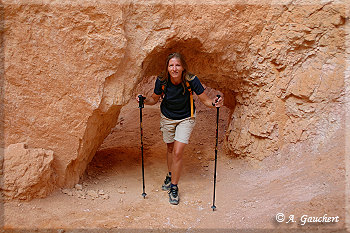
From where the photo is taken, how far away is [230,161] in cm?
490

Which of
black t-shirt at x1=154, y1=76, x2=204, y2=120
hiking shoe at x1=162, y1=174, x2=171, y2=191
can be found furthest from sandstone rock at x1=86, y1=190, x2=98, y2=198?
black t-shirt at x1=154, y1=76, x2=204, y2=120

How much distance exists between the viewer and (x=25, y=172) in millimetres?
3162

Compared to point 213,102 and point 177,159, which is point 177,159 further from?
point 213,102

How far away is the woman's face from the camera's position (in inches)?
142

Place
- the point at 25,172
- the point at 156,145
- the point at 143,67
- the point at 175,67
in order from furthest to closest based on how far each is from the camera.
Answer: the point at 156,145, the point at 143,67, the point at 175,67, the point at 25,172

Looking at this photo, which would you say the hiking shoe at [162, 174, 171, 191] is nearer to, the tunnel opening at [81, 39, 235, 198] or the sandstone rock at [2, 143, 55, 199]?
the tunnel opening at [81, 39, 235, 198]

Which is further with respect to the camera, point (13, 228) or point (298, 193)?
point (298, 193)

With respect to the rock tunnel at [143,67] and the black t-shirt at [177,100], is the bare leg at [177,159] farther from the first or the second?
the rock tunnel at [143,67]

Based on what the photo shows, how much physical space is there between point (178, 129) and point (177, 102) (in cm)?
36

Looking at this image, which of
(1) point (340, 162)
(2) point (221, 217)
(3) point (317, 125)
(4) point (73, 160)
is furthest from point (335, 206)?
(4) point (73, 160)

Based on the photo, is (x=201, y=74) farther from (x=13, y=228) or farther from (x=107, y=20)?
(x=13, y=228)

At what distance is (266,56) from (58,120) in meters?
2.98

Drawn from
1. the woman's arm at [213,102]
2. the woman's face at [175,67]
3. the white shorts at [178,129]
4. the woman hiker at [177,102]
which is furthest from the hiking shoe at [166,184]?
the woman's face at [175,67]

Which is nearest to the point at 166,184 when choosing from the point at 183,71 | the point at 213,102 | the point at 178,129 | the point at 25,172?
the point at 178,129
